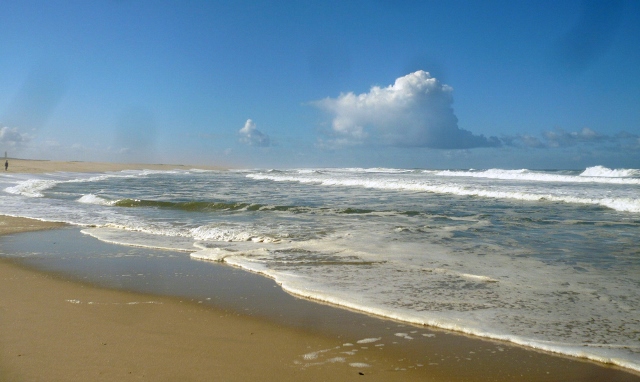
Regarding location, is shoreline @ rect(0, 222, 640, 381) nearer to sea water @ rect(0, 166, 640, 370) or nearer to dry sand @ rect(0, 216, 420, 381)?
dry sand @ rect(0, 216, 420, 381)

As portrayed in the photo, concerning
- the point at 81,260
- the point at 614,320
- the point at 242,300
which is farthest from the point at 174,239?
the point at 614,320

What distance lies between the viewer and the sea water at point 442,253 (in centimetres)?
466

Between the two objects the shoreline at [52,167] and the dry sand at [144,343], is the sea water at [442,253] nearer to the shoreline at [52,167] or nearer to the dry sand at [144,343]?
the dry sand at [144,343]

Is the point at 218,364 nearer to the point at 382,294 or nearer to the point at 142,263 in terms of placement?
the point at 382,294

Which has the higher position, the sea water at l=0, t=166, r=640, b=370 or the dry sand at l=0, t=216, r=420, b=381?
the sea water at l=0, t=166, r=640, b=370

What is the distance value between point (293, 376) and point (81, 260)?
5681mm

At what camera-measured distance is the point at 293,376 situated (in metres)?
3.44

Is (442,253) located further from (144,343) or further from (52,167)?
(52,167)

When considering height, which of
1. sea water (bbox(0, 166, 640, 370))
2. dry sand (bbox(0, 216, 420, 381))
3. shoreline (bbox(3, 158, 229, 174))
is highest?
shoreline (bbox(3, 158, 229, 174))

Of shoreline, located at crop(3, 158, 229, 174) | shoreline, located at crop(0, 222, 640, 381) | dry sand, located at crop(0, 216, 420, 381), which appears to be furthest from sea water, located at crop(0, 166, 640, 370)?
shoreline, located at crop(3, 158, 229, 174)

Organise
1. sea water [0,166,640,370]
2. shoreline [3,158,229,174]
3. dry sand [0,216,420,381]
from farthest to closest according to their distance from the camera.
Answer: shoreline [3,158,229,174], sea water [0,166,640,370], dry sand [0,216,420,381]

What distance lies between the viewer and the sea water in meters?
4.66

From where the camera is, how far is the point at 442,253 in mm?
8133

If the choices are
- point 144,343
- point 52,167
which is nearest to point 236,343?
point 144,343
